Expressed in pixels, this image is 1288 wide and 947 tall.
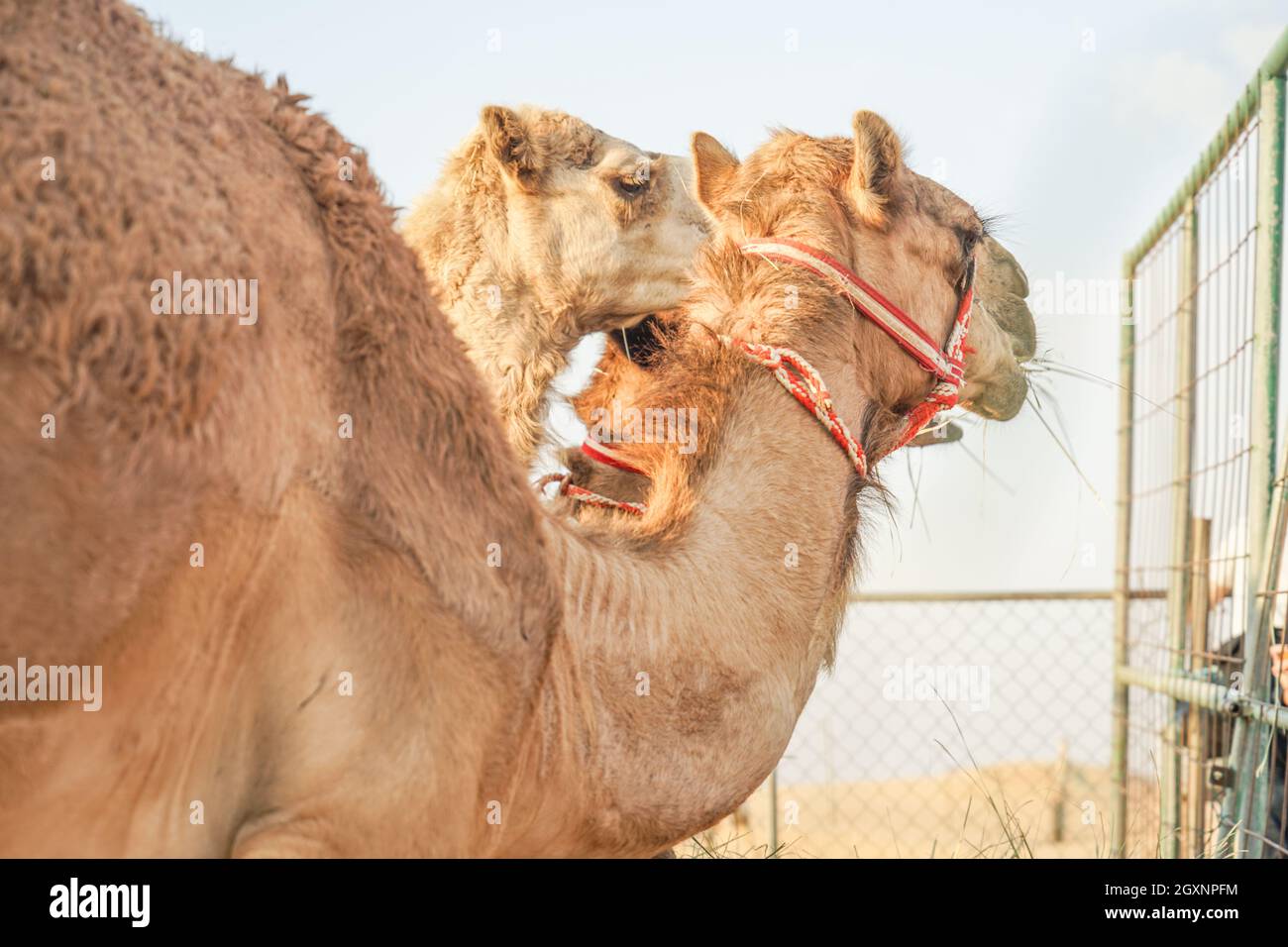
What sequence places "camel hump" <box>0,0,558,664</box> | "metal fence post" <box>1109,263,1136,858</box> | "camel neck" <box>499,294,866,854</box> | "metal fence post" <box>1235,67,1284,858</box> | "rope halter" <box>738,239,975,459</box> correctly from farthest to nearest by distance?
"metal fence post" <box>1109,263,1136,858</box> → "metal fence post" <box>1235,67,1284,858</box> → "rope halter" <box>738,239,975,459</box> → "camel neck" <box>499,294,866,854</box> → "camel hump" <box>0,0,558,664</box>

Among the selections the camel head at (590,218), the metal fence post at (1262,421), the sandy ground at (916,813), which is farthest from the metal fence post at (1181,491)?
the camel head at (590,218)

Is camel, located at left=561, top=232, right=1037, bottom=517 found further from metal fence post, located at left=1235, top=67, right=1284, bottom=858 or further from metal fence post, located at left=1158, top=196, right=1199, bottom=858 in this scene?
metal fence post, located at left=1158, top=196, right=1199, bottom=858

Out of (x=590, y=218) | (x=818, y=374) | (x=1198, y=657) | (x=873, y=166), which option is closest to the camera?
(x=818, y=374)

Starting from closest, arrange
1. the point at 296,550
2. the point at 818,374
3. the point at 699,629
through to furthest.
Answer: the point at 296,550 → the point at 699,629 → the point at 818,374

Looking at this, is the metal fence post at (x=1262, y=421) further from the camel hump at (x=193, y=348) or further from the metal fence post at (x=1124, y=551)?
the camel hump at (x=193, y=348)

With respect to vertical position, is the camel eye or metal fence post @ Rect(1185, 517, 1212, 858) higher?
the camel eye

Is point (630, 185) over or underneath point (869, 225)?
over

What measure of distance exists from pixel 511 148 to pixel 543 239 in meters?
0.37

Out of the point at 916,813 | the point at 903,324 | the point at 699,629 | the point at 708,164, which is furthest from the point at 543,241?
the point at 916,813

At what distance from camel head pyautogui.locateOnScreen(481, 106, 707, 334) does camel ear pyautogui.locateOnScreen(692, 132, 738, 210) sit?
1255 mm

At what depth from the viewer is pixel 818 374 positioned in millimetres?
2984

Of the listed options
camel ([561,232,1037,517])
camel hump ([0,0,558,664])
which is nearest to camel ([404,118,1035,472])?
camel ([561,232,1037,517])

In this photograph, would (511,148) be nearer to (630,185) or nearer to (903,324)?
(630,185)

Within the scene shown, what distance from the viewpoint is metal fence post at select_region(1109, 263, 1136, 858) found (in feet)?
21.5
